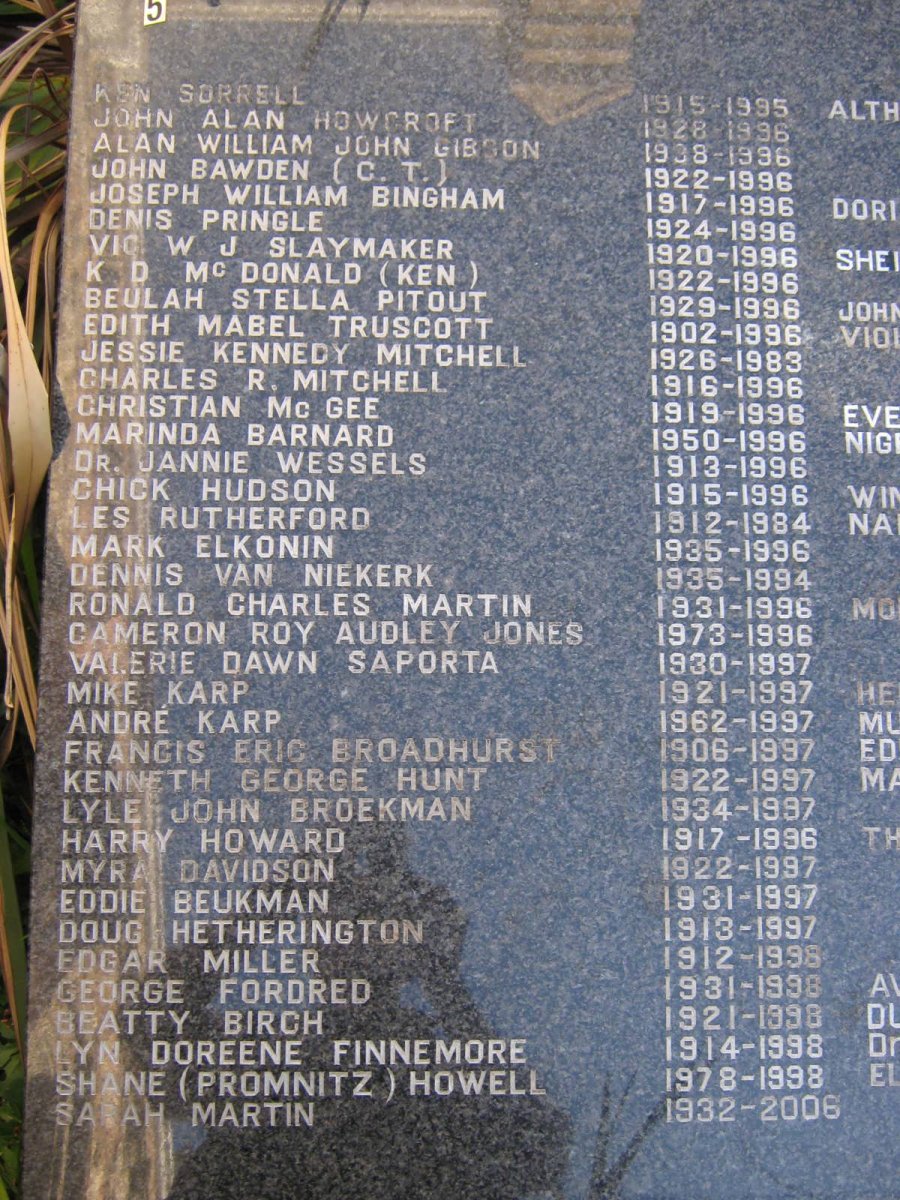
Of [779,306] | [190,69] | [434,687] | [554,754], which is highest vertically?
[190,69]

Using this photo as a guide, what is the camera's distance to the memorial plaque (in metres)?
2.49

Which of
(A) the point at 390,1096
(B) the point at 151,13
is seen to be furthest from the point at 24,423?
(A) the point at 390,1096

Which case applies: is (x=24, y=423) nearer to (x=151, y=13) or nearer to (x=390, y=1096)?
(x=151, y=13)

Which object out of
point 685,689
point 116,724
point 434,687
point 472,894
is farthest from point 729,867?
point 116,724

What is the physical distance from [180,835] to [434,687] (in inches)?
27.3

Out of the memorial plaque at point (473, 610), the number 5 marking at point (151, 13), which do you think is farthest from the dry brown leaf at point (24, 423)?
the number 5 marking at point (151, 13)

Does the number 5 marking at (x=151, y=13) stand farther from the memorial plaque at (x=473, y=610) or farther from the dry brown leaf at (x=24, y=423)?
the dry brown leaf at (x=24, y=423)

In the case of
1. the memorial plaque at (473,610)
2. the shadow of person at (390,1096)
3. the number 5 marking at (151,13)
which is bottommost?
the shadow of person at (390,1096)

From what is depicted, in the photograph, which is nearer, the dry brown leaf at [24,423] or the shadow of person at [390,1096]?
the shadow of person at [390,1096]

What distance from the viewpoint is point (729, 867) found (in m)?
2.57

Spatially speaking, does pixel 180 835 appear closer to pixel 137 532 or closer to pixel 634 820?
pixel 137 532

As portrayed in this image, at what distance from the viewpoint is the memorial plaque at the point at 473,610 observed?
2492 mm

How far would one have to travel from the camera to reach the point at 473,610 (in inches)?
103

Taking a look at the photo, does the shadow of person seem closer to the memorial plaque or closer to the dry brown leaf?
the memorial plaque
